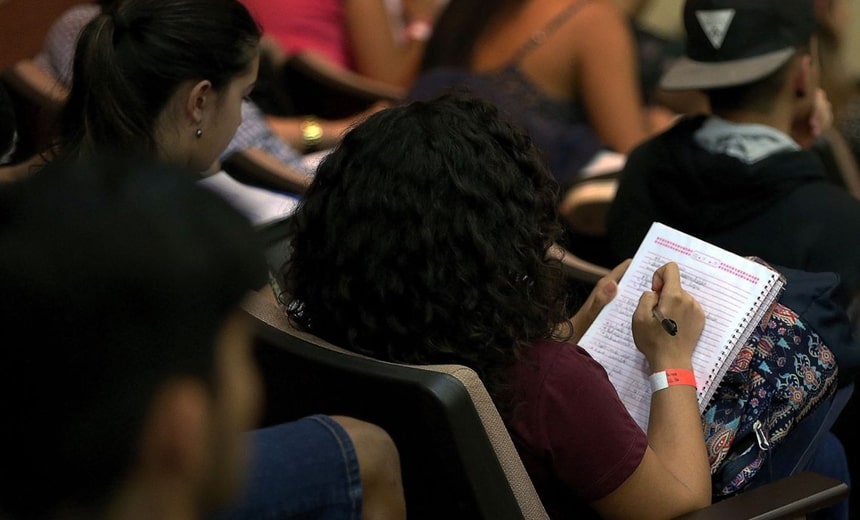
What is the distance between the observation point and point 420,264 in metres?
1.29

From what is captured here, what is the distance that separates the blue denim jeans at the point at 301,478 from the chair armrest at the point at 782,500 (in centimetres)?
50

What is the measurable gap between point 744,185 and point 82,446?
4.77 feet

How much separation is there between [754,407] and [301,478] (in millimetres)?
729

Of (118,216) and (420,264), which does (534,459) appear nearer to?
(420,264)

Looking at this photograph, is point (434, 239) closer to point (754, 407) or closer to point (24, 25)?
point (754, 407)

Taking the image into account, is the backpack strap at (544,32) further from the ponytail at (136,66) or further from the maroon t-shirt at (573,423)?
the maroon t-shirt at (573,423)

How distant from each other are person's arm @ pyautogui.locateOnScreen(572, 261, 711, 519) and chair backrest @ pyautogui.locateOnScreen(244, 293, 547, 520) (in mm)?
119

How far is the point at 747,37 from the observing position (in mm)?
2002

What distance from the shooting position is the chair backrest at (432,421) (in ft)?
3.87

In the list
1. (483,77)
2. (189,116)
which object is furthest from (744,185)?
(483,77)

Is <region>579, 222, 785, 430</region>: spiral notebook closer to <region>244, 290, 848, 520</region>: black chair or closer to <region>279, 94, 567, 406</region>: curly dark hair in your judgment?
<region>279, 94, 567, 406</region>: curly dark hair

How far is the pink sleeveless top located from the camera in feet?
11.7

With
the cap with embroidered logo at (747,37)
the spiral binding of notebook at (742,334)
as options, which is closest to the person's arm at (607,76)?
the cap with embroidered logo at (747,37)

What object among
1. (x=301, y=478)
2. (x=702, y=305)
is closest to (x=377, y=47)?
(x=702, y=305)
